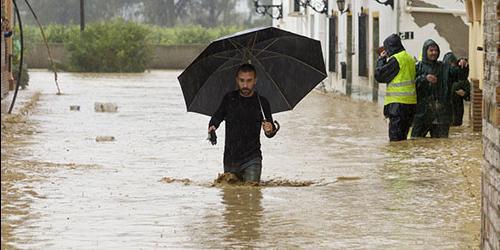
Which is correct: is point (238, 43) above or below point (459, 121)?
above

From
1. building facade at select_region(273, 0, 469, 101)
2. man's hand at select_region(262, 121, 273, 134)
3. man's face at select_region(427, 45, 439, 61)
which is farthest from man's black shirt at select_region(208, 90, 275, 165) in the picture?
building facade at select_region(273, 0, 469, 101)

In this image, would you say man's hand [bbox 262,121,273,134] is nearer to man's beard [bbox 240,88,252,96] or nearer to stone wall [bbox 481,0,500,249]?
man's beard [bbox 240,88,252,96]

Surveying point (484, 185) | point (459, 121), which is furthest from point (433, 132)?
point (484, 185)

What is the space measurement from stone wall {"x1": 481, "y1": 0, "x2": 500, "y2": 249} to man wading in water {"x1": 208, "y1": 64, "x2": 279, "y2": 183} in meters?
4.97

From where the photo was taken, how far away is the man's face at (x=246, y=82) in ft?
42.8

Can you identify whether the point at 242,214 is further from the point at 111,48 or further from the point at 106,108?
the point at 111,48

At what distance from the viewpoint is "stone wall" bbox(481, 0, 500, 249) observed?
7402mm

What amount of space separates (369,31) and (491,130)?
24.2 meters

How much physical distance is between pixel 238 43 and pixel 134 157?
12.8ft

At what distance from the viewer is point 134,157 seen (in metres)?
17.4

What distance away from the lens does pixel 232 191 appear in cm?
1298

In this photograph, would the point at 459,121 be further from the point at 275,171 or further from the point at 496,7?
the point at 496,7

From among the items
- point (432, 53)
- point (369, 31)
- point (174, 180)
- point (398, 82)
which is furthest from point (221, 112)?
point (369, 31)

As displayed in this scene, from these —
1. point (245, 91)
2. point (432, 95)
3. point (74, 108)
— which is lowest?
point (74, 108)
